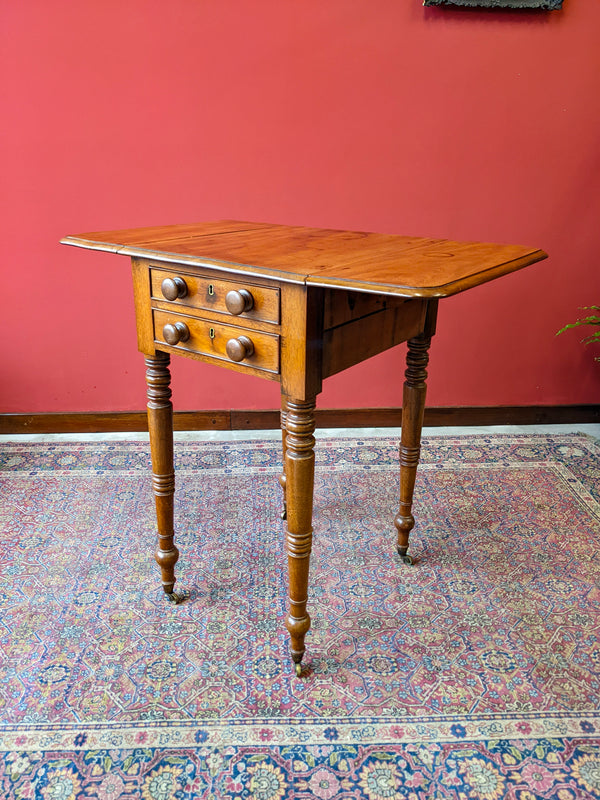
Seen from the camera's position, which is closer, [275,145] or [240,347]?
[240,347]

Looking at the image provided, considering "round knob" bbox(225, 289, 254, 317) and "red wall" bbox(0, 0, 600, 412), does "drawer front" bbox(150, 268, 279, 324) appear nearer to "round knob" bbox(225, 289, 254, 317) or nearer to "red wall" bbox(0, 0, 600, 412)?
"round knob" bbox(225, 289, 254, 317)

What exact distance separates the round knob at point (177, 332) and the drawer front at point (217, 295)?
0.06 m

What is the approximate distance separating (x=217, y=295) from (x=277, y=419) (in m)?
1.83

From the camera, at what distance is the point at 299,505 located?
1.62 meters

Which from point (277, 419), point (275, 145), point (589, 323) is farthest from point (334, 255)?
point (589, 323)

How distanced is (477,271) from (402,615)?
1183 mm

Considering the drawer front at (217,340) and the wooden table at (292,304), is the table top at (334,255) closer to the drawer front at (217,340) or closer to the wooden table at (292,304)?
the wooden table at (292,304)

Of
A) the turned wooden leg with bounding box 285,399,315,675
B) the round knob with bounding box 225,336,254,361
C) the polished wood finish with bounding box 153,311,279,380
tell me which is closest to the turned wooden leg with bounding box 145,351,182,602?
the polished wood finish with bounding box 153,311,279,380

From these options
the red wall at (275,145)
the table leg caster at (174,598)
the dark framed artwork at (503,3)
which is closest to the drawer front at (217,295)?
the table leg caster at (174,598)

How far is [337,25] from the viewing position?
281 cm

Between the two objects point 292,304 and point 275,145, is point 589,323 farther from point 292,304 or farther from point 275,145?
point 292,304

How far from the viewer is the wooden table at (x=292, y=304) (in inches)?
55.3

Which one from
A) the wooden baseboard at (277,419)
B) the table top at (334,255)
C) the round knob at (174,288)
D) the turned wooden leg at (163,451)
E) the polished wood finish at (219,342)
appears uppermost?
the table top at (334,255)

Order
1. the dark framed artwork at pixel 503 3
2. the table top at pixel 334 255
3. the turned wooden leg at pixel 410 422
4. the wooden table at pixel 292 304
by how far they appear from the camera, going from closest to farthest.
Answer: the table top at pixel 334 255
the wooden table at pixel 292 304
the turned wooden leg at pixel 410 422
the dark framed artwork at pixel 503 3
